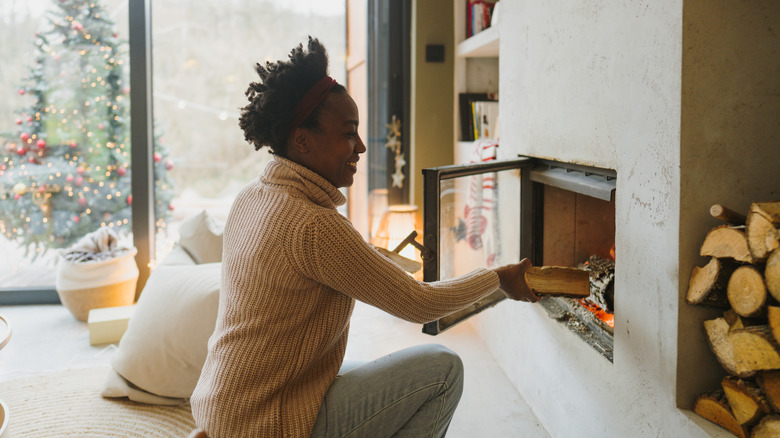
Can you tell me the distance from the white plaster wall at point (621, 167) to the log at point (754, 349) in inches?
6.0

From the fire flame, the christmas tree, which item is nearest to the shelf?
the fire flame

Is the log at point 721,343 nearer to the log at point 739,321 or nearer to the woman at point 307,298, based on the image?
the log at point 739,321

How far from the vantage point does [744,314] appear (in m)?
1.26

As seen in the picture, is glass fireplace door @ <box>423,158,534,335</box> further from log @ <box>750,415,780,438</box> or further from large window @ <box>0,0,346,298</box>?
large window @ <box>0,0,346,298</box>

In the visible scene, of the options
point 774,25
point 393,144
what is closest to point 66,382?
point 393,144

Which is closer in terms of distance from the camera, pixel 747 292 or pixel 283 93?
pixel 747 292

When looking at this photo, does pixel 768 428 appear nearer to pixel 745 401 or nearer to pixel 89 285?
pixel 745 401

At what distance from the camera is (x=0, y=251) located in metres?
3.80

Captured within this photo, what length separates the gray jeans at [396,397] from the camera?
4.50 ft

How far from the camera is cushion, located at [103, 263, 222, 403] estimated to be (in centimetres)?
222

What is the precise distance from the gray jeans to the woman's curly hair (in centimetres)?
55

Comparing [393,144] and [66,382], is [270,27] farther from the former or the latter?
[66,382]

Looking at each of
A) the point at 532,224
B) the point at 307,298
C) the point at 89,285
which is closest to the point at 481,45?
the point at 532,224

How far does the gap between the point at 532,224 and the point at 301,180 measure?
3.96 feet
